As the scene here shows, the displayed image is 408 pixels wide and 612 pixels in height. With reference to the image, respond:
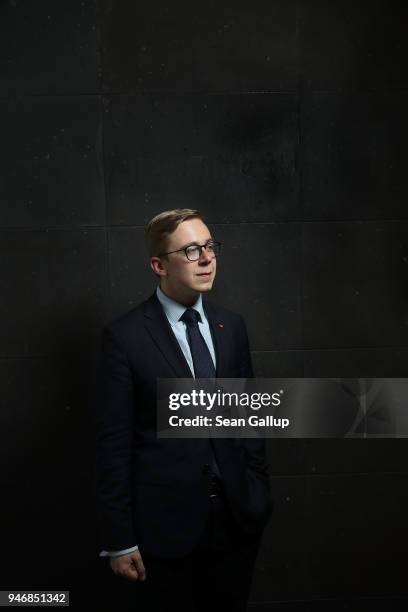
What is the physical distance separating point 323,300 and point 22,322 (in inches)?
55.9

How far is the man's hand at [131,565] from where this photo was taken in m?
2.24

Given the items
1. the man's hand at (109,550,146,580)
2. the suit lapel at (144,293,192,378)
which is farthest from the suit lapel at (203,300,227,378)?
the man's hand at (109,550,146,580)

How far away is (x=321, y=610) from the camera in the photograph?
3.33 metres

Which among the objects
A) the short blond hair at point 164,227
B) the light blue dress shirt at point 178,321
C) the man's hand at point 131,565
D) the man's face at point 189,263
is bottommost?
the man's hand at point 131,565

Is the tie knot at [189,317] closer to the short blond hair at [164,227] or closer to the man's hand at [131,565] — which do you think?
the short blond hair at [164,227]

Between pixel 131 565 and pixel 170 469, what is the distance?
0.34 m

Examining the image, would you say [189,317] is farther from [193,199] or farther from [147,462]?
[193,199]

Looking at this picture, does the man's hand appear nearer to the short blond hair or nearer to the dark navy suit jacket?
the dark navy suit jacket

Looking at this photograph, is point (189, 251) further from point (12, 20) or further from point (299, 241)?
point (12, 20)

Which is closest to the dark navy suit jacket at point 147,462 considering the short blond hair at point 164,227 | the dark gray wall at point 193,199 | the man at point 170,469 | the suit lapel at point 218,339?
the man at point 170,469

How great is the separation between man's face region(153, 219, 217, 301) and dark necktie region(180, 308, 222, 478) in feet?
0.33

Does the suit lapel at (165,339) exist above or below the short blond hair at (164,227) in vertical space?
below

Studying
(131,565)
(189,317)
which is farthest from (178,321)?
(131,565)

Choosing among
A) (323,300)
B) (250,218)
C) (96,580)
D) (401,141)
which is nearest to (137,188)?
(250,218)
